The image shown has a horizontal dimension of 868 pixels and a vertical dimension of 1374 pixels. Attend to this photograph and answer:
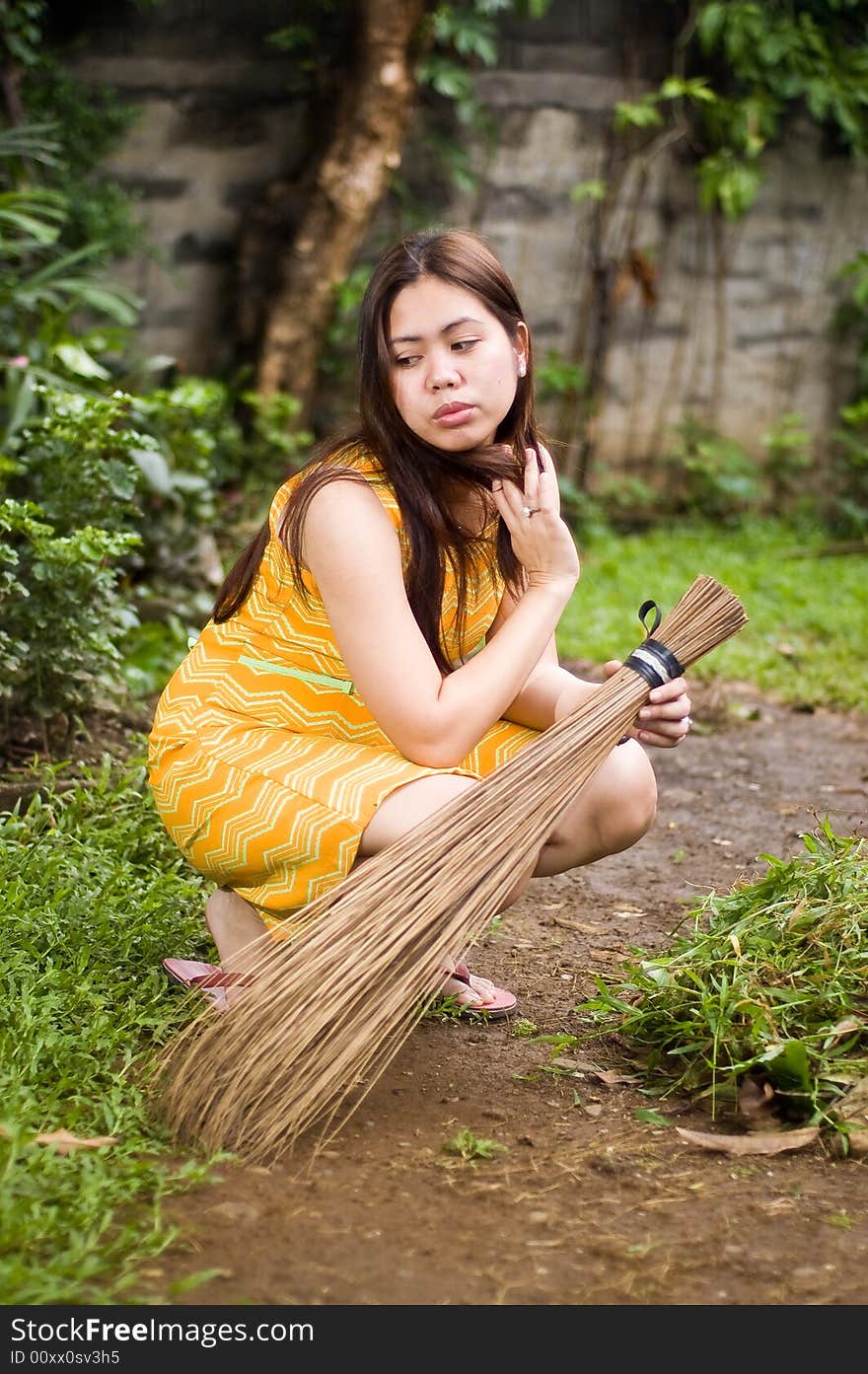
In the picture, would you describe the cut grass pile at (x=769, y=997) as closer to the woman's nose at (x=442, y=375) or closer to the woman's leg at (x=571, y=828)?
the woman's leg at (x=571, y=828)

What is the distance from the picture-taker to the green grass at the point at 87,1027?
159 centimetres

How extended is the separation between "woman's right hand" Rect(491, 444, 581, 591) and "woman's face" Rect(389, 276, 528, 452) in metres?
0.09

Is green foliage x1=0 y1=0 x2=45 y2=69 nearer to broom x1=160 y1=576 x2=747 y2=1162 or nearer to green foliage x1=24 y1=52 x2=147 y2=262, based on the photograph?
green foliage x1=24 y1=52 x2=147 y2=262

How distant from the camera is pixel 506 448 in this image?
2.23 m

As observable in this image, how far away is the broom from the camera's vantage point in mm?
1855

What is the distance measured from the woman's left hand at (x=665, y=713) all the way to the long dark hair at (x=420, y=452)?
314 millimetres

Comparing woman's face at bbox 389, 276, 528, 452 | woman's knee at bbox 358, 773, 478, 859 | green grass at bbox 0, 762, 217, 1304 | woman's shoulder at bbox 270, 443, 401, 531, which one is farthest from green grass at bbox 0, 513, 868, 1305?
woman's face at bbox 389, 276, 528, 452

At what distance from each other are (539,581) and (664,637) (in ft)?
0.72

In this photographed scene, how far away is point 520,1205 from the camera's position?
69.1 inches

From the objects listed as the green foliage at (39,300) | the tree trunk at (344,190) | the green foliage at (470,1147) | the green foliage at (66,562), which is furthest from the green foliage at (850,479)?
the green foliage at (470,1147)

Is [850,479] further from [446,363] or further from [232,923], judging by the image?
[232,923]

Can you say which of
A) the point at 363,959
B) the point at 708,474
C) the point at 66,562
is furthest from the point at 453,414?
the point at 708,474
